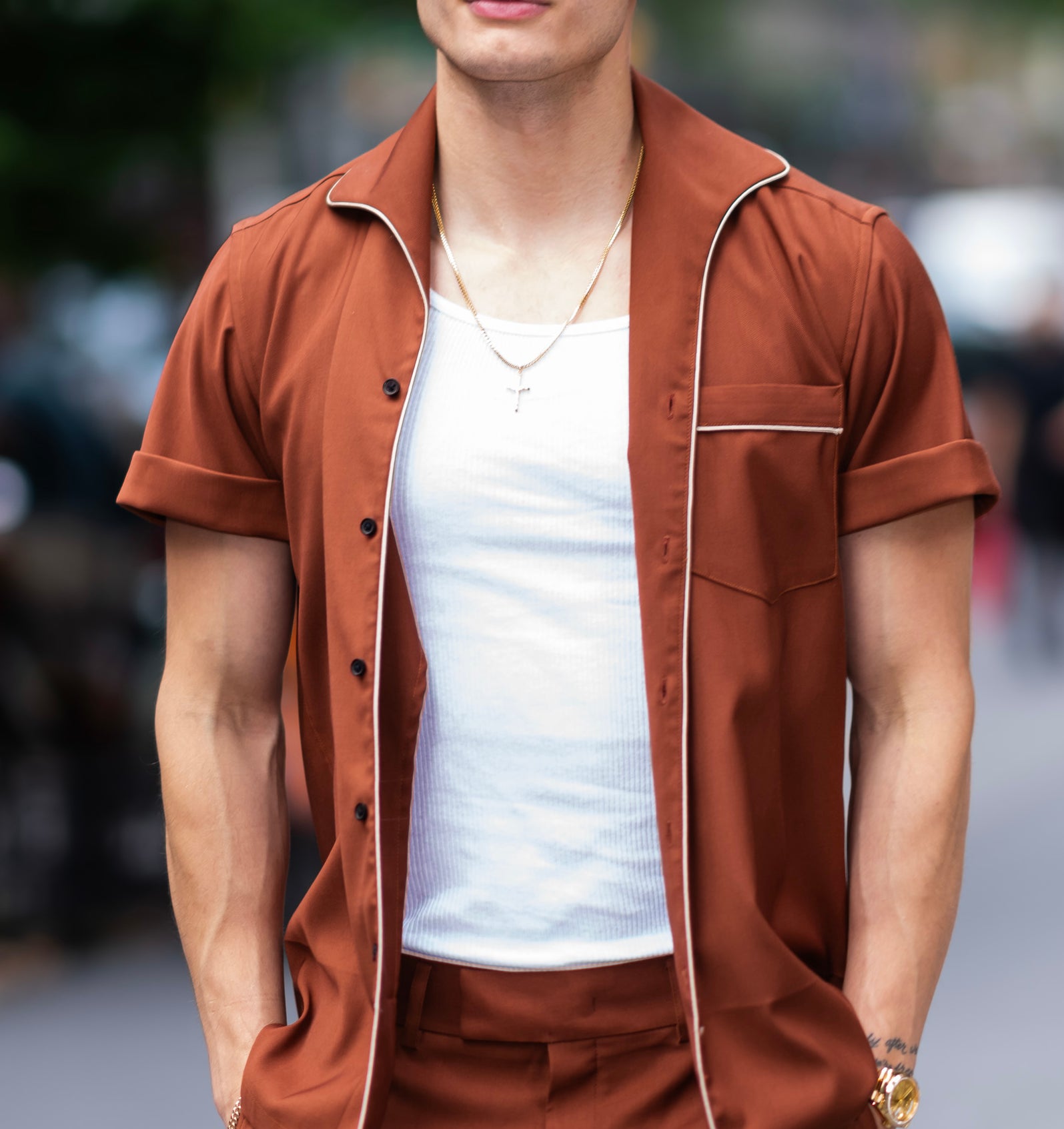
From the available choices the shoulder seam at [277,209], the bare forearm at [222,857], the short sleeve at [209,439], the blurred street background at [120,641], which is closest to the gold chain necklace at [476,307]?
the shoulder seam at [277,209]

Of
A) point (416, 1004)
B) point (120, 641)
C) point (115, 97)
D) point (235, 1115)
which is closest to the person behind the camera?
point (416, 1004)

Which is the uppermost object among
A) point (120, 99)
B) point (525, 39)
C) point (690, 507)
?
point (120, 99)

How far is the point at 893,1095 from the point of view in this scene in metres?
2.08

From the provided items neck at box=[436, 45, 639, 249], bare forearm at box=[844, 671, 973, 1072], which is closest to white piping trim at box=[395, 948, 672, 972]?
bare forearm at box=[844, 671, 973, 1072]

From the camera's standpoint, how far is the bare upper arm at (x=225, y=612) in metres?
2.19

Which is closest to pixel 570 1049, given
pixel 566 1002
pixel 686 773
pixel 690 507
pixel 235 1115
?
pixel 566 1002

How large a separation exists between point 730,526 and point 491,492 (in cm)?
27

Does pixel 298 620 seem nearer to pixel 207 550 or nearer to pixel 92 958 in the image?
pixel 207 550

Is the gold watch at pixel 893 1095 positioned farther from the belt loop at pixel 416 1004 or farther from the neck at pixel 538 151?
the neck at pixel 538 151

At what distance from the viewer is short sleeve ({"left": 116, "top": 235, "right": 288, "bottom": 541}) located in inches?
83.6

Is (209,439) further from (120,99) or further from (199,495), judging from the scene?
(120,99)

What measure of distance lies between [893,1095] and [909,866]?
271mm

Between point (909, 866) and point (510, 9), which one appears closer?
point (510, 9)

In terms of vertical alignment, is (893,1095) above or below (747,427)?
below
